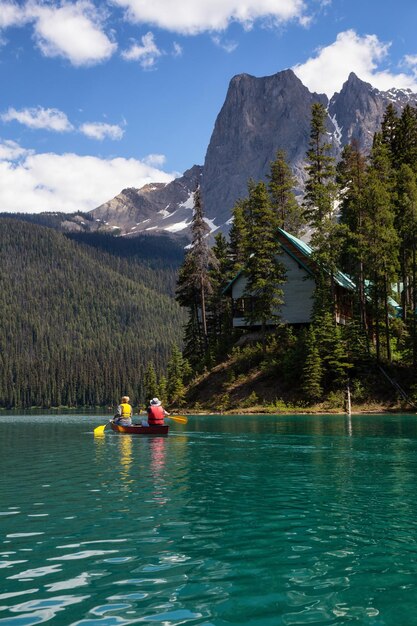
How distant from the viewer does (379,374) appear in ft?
168

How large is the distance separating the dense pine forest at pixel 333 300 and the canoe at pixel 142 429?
2033 cm

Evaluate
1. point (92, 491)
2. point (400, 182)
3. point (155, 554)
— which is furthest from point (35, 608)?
point (400, 182)

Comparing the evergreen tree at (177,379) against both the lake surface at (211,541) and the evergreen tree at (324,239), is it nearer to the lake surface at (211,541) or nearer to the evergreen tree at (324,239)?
the evergreen tree at (324,239)

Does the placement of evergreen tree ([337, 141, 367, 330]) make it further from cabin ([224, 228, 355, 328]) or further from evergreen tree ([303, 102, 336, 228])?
cabin ([224, 228, 355, 328])

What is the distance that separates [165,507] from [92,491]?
120 inches

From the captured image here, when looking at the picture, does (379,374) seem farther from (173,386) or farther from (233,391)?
(173,386)

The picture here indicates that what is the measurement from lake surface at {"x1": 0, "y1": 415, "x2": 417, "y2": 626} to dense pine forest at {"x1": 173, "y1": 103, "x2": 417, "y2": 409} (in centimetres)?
2981

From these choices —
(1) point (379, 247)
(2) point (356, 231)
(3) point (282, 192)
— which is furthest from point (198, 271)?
(1) point (379, 247)

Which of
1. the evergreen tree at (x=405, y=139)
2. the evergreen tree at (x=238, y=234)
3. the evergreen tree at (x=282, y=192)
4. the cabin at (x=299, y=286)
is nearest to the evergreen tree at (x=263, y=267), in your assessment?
the cabin at (x=299, y=286)

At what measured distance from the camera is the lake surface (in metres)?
7.32

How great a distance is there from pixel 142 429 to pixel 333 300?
27219 millimetres

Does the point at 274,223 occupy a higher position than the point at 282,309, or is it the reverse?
the point at 274,223

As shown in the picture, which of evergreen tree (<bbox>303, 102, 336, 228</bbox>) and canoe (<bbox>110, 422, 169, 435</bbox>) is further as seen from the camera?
evergreen tree (<bbox>303, 102, 336, 228</bbox>)

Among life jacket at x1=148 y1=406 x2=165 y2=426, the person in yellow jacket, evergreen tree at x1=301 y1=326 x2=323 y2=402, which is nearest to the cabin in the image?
evergreen tree at x1=301 y1=326 x2=323 y2=402
